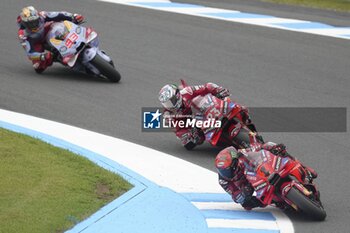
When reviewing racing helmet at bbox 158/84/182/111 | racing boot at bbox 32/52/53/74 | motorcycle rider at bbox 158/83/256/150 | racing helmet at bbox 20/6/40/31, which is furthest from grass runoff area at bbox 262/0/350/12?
racing helmet at bbox 158/84/182/111

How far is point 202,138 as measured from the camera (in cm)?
1353

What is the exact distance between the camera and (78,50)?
17266 mm

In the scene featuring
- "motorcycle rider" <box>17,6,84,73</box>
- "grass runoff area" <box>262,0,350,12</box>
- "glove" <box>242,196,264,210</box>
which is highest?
"glove" <box>242,196,264,210</box>

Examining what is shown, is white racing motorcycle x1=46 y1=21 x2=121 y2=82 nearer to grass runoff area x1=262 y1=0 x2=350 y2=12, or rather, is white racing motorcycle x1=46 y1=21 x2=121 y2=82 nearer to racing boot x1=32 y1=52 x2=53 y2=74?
racing boot x1=32 y1=52 x2=53 y2=74

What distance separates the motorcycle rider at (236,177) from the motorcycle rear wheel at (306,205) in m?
0.42

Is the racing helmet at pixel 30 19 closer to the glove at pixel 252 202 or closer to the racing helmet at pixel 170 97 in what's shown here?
the racing helmet at pixel 170 97

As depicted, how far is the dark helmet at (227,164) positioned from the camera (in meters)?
11.1

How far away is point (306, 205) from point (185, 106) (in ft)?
10.4

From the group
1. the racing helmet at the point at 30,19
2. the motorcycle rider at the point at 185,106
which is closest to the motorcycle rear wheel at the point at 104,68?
the racing helmet at the point at 30,19

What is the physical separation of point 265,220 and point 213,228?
66 centimetres

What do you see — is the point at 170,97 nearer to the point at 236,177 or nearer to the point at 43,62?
the point at 236,177

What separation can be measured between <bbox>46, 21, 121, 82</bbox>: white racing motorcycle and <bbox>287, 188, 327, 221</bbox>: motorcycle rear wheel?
7038mm

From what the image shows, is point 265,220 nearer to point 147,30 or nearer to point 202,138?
point 202,138

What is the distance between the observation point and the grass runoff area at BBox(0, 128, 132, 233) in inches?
407
